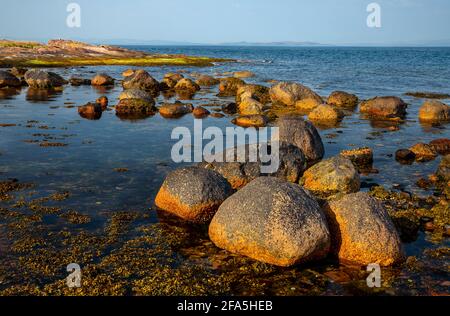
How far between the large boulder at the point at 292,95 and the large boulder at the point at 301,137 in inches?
673

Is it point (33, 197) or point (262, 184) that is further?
point (33, 197)

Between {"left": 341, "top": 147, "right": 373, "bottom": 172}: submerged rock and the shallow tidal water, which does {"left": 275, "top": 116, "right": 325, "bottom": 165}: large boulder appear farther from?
the shallow tidal water

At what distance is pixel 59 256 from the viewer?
11914 millimetres

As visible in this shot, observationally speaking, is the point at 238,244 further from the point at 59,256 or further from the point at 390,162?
the point at 390,162

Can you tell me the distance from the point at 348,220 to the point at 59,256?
7871mm

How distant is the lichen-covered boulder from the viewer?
11.5 meters

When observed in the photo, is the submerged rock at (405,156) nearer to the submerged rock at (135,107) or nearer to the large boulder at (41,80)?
the submerged rock at (135,107)

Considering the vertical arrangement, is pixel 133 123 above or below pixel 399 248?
above

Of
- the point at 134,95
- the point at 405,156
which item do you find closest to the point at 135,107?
the point at 134,95

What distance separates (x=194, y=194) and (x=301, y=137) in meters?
9.58

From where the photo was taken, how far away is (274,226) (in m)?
11.6

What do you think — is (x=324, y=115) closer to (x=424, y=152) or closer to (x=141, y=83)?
(x=424, y=152)

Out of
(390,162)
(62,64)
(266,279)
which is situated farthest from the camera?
(62,64)

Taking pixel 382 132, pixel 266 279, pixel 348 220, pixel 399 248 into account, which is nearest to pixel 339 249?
pixel 348 220
